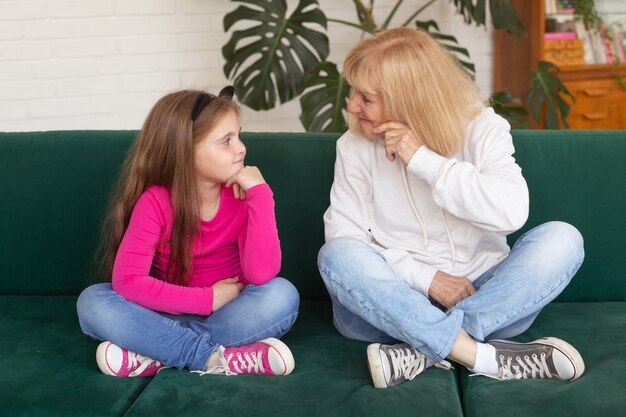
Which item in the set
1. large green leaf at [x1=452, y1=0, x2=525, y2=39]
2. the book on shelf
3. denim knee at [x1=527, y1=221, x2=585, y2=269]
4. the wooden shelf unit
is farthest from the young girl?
the book on shelf

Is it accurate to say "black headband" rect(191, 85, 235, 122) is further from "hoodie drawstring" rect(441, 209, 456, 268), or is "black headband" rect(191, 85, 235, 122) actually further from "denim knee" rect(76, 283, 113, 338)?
"hoodie drawstring" rect(441, 209, 456, 268)

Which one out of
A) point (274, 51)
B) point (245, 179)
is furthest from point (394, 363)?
point (274, 51)

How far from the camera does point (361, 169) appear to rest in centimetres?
208

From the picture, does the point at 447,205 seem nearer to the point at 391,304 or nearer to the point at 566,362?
the point at 391,304

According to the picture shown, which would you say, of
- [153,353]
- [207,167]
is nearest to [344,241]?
[207,167]

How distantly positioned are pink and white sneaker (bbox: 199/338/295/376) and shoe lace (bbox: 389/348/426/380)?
0.73ft

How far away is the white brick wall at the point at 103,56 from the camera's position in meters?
3.77

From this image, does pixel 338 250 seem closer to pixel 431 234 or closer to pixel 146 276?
pixel 431 234

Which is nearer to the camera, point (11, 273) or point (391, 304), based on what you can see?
point (391, 304)

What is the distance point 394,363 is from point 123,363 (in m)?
0.60

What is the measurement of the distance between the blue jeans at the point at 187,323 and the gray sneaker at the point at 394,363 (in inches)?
10.3

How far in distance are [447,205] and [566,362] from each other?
16.9 inches

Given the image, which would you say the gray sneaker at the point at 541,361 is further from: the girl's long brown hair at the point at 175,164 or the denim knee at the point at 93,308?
the denim knee at the point at 93,308

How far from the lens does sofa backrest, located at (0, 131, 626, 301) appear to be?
7.05ft
